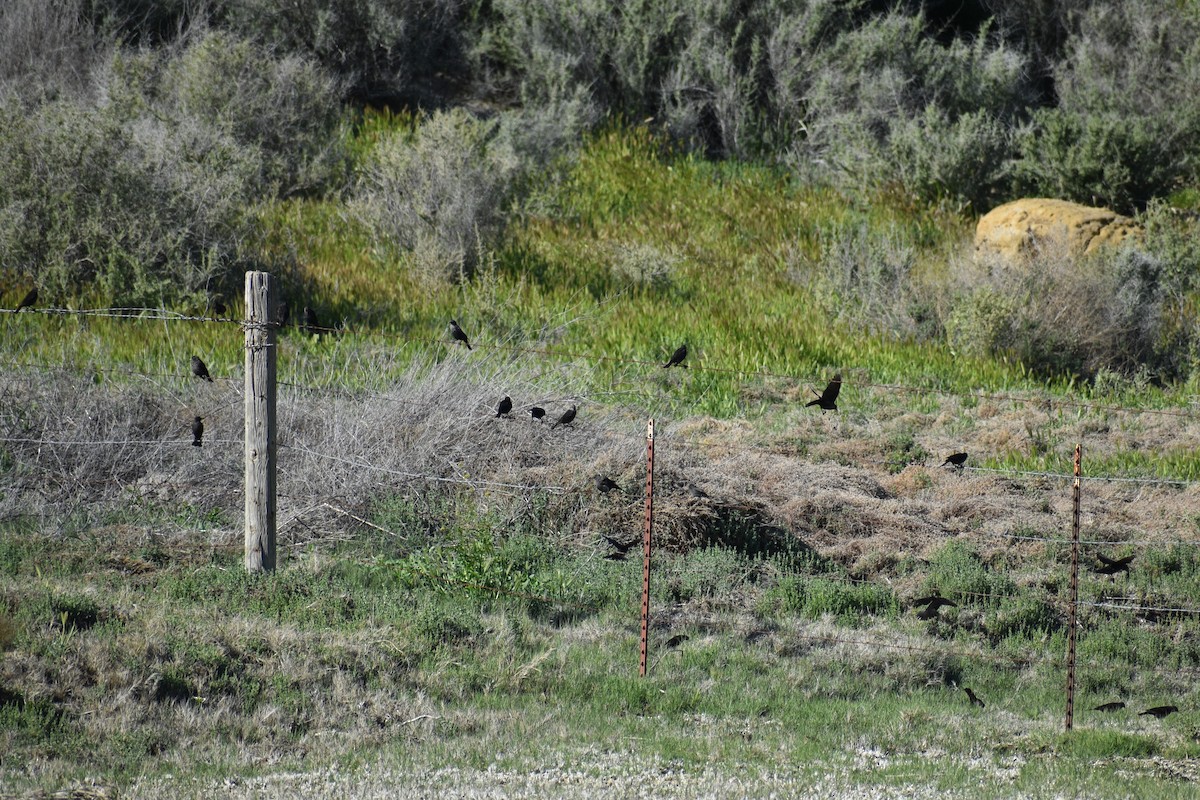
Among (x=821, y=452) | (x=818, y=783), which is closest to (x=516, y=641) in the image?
(x=818, y=783)

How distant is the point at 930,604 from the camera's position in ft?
24.7

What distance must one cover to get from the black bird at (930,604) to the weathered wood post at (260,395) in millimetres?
3622

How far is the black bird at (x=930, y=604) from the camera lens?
7.25 m

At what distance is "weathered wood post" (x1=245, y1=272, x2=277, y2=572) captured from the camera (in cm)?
693

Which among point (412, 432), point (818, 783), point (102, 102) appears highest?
point (102, 102)

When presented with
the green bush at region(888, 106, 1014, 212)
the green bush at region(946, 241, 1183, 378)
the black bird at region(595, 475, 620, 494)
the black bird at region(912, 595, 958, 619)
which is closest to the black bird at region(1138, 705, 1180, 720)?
the black bird at region(912, 595, 958, 619)

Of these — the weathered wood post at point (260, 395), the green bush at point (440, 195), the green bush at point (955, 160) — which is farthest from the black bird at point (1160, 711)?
the green bush at point (955, 160)

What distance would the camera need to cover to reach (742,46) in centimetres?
1847

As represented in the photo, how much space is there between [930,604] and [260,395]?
12.7ft

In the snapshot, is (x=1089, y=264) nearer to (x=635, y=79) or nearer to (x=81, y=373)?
(x=635, y=79)

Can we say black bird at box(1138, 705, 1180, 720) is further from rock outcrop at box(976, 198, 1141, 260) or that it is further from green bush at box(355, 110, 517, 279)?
green bush at box(355, 110, 517, 279)

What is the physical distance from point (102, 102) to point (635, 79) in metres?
7.04

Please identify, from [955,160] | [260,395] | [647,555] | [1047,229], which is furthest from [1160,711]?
[955,160]

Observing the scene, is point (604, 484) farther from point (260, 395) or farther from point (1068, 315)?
point (1068, 315)
